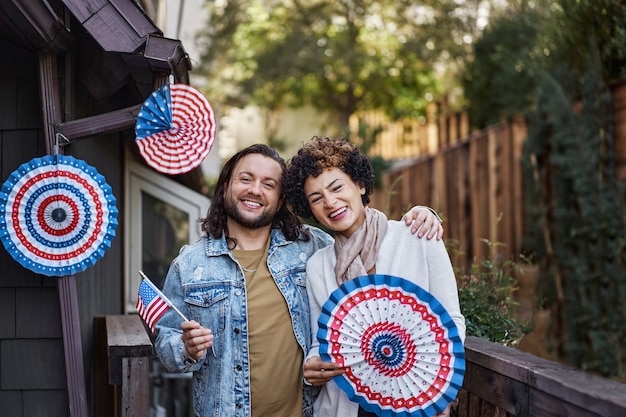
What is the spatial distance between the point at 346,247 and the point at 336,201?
0.15 m

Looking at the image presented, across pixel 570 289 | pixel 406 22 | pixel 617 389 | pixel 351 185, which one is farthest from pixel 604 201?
pixel 406 22

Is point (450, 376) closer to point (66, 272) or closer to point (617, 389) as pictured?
point (617, 389)

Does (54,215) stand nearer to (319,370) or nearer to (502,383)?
(319,370)

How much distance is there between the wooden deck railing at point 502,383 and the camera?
5.94 feet

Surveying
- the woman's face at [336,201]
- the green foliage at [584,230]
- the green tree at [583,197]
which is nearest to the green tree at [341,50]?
the green tree at [583,197]

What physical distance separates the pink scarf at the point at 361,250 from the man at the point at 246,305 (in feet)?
0.43

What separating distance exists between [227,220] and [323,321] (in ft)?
2.42

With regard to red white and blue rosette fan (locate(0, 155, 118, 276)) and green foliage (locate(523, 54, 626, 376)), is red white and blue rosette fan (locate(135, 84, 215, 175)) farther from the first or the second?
green foliage (locate(523, 54, 626, 376))

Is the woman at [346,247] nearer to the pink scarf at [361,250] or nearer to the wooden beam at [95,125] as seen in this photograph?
the pink scarf at [361,250]

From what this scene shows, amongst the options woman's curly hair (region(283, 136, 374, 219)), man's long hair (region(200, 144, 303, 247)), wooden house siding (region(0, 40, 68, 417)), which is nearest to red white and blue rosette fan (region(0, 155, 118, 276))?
wooden house siding (region(0, 40, 68, 417))

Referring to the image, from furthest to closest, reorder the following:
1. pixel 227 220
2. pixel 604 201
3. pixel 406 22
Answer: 1. pixel 406 22
2. pixel 604 201
3. pixel 227 220

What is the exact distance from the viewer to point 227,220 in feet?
9.27

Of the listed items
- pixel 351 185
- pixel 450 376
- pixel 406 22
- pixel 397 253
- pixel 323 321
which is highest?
pixel 406 22

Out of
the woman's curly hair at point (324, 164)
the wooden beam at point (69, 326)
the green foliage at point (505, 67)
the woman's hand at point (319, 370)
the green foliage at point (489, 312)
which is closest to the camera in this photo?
the woman's hand at point (319, 370)
